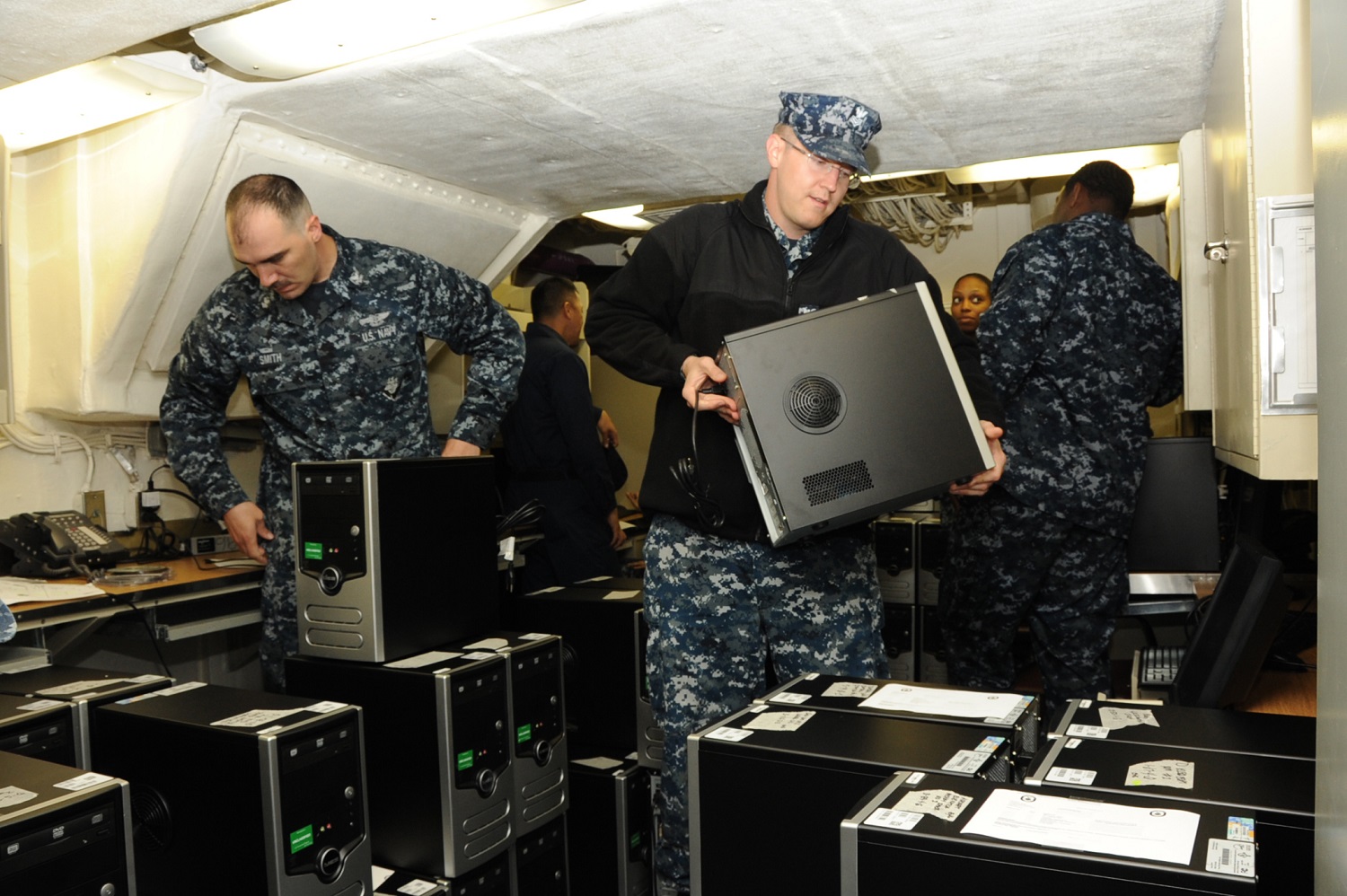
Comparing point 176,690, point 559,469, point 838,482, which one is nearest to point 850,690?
point 838,482

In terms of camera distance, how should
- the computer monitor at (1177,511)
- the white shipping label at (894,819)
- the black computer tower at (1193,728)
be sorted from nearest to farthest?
the white shipping label at (894,819), the black computer tower at (1193,728), the computer monitor at (1177,511)

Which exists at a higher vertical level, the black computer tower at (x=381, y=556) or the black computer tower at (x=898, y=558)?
the black computer tower at (x=381, y=556)

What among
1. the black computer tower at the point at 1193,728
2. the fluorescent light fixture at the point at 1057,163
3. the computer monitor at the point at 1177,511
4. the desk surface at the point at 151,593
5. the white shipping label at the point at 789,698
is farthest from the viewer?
the fluorescent light fixture at the point at 1057,163

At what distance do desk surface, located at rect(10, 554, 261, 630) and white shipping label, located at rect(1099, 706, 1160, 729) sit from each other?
2.04 m

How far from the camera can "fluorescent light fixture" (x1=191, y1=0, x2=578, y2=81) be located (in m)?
1.96

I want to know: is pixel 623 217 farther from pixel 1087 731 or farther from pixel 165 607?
pixel 1087 731

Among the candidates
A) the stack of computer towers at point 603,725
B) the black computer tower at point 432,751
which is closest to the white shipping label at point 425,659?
the black computer tower at point 432,751

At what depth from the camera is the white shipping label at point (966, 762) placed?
Answer: 1.24 m

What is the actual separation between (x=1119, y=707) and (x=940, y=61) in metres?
1.37

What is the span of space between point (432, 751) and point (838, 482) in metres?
1.02

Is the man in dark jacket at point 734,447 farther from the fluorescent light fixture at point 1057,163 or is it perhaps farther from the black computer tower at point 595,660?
the fluorescent light fixture at point 1057,163

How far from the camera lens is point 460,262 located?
11.5ft

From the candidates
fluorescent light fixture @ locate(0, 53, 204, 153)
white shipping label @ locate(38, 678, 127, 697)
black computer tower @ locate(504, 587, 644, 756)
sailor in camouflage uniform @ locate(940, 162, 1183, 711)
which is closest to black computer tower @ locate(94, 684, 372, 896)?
white shipping label @ locate(38, 678, 127, 697)

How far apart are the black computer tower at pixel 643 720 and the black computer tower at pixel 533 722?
288 mm
